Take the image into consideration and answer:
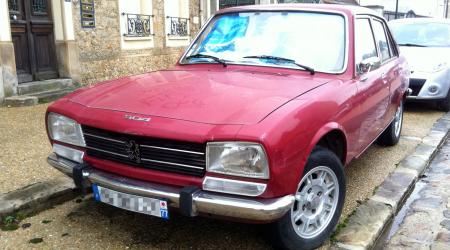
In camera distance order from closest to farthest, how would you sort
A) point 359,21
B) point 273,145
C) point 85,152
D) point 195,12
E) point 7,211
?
point 273,145 < point 85,152 < point 7,211 < point 359,21 < point 195,12

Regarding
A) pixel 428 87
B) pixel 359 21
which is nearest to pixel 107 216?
pixel 359 21

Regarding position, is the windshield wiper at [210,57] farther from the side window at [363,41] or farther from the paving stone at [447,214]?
the paving stone at [447,214]

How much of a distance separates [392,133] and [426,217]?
1.87m

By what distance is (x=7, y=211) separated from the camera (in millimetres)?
3412

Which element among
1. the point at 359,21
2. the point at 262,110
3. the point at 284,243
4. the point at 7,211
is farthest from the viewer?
the point at 359,21

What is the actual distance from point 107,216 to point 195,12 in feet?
33.7

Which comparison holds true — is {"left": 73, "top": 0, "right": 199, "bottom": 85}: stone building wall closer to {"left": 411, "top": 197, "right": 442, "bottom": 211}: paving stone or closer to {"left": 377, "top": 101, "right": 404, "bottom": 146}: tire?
{"left": 377, "top": 101, "right": 404, "bottom": 146}: tire

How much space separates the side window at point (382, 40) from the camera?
15.6ft

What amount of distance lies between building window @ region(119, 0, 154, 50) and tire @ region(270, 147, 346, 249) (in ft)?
25.8

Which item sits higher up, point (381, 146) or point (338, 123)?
point (338, 123)

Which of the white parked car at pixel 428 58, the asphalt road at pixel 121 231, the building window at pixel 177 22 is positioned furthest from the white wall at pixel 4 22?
the white parked car at pixel 428 58

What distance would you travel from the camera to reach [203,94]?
10.1 ft

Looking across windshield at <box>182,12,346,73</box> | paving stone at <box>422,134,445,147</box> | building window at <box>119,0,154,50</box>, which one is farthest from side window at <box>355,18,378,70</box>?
building window at <box>119,0,154,50</box>

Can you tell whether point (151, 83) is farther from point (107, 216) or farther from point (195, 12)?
point (195, 12)
